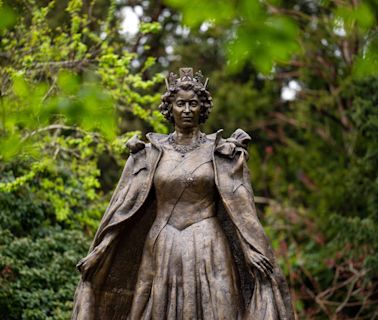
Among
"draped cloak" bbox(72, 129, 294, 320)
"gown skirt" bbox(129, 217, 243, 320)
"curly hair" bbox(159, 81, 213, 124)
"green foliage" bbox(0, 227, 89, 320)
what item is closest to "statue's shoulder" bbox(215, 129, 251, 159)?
"draped cloak" bbox(72, 129, 294, 320)

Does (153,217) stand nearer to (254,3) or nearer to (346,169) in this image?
(254,3)

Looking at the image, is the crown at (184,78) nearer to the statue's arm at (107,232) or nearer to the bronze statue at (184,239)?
the bronze statue at (184,239)

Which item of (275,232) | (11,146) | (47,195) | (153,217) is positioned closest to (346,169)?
(275,232)

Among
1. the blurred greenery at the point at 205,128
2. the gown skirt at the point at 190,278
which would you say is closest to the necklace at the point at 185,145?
the gown skirt at the point at 190,278

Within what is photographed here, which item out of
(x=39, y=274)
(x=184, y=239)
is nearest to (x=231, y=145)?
(x=184, y=239)

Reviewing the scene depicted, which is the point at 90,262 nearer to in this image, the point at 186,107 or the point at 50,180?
the point at 186,107

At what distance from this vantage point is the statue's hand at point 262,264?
30.8 ft

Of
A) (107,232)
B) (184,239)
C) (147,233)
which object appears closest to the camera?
(184,239)

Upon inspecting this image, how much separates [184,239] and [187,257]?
0.17 m

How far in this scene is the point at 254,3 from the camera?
18.6 ft

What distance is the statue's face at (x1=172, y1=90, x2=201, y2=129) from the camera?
971 cm

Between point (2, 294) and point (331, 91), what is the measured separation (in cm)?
1188

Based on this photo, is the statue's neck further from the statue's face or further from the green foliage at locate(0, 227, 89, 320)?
the green foliage at locate(0, 227, 89, 320)

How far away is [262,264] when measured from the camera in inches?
370
